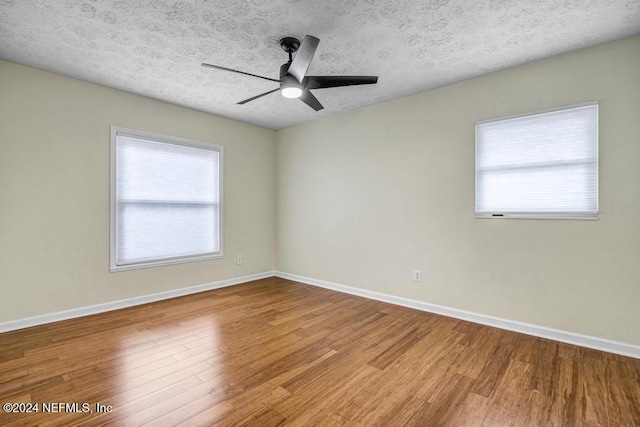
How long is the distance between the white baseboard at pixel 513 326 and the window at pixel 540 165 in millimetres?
1066

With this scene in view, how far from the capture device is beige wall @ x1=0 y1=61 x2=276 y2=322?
9.24ft

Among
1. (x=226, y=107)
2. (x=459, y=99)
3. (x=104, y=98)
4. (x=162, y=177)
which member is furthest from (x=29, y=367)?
(x=459, y=99)

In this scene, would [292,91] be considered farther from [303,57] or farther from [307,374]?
[307,374]

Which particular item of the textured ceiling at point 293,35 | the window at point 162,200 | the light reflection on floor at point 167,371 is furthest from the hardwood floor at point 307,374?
the textured ceiling at point 293,35

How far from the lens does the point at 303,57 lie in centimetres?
208

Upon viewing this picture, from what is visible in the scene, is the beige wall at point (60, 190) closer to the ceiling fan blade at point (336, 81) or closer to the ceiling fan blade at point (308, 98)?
the ceiling fan blade at point (308, 98)

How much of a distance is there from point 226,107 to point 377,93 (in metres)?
2.09

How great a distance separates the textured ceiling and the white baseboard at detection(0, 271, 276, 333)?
100 inches

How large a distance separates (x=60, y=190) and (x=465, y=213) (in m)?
4.40

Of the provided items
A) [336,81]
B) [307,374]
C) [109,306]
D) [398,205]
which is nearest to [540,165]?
[398,205]

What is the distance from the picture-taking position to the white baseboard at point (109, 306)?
2857mm

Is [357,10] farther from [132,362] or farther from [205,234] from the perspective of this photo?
[205,234]

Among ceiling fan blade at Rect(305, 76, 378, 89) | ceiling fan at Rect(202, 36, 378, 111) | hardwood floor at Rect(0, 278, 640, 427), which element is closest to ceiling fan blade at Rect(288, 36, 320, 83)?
ceiling fan at Rect(202, 36, 378, 111)

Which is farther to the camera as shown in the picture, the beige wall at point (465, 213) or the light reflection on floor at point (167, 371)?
the beige wall at point (465, 213)
